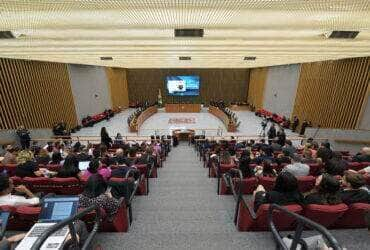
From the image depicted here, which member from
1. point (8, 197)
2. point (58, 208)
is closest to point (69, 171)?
point (8, 197)

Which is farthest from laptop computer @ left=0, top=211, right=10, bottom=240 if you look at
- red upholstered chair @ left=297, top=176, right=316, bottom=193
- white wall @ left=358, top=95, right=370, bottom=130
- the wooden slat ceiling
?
white wall @ left=358, top=95, right=370, bottom=130

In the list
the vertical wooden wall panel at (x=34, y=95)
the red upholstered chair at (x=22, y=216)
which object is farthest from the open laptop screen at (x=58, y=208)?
the vertical wooden wall panel at (x=34, y=95)

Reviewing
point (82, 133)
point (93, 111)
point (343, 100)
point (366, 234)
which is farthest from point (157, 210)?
point (93, 111)

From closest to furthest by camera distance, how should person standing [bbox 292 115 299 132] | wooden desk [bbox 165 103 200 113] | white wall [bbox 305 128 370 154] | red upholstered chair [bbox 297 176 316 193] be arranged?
red upholstered chair [bbox 297 176 316 193] → white wall [bbox 305 128 370 154] → person standing [bbox 292 115 299 132] → wooden desk [bbox 165 103 200 113]

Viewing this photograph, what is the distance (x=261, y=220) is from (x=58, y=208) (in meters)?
2.38

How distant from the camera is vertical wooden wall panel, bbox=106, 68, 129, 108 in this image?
2211 cm

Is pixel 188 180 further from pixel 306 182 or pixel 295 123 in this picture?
pixel 295 123

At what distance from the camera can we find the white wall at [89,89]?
16.3 metres

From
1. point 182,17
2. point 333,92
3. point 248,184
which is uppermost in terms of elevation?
point 182,17

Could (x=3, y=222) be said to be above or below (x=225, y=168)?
above

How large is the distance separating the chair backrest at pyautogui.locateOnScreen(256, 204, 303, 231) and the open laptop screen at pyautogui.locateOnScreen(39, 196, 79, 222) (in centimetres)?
211

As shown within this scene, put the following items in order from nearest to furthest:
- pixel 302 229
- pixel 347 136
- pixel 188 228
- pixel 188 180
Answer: pixel 302 229
pixel 188 228
pixel 188 180
pixel 347 136

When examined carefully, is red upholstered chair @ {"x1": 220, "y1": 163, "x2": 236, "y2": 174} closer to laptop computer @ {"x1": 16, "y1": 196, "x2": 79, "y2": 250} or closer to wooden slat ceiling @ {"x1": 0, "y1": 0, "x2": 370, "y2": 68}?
wooden slat ceiling @ {"x1": 0, "y1": 0, "x2": 370, "y2": 68}

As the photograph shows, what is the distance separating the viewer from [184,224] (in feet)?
11.3
